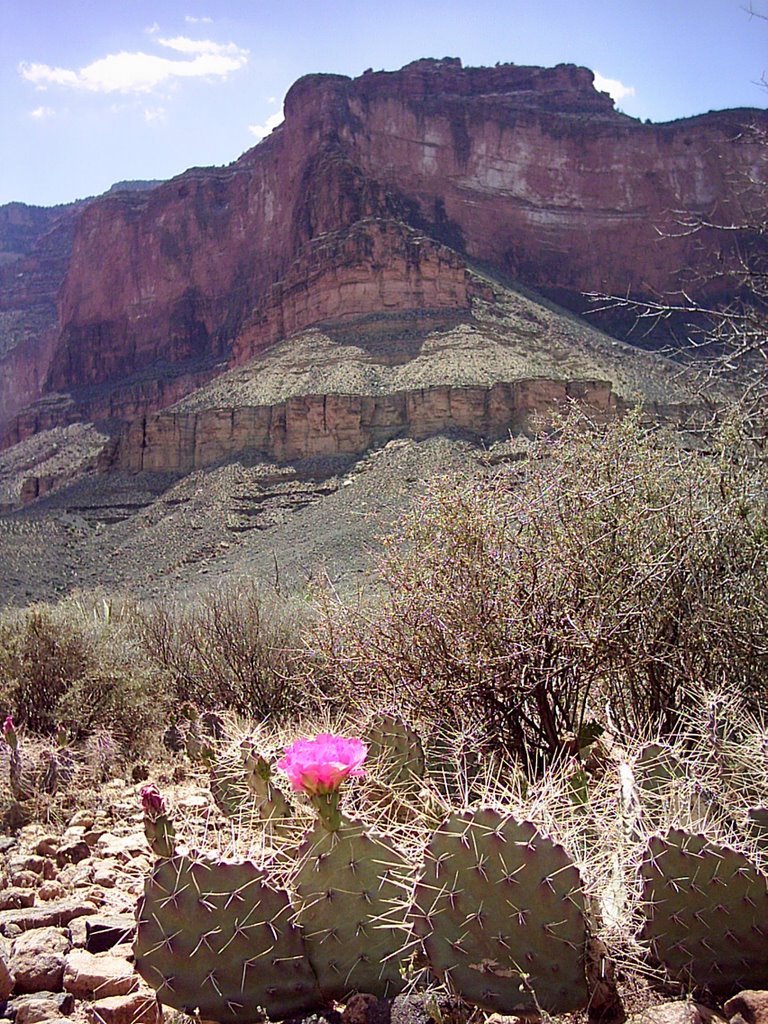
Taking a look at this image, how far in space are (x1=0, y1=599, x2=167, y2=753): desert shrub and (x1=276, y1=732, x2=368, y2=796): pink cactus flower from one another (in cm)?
489

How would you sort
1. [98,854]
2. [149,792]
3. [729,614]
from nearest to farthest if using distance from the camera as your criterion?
[149,792] → [729,614] → [98,854]

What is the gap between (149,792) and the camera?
2.98 meters

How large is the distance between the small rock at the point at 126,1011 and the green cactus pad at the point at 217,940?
40 cm

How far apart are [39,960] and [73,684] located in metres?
4.62

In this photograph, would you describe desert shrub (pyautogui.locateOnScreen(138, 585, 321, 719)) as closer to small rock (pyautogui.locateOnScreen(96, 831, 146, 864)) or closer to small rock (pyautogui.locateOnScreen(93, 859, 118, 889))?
small rock (pyautogui.locateOnScreen(96, 831, 146, 864))

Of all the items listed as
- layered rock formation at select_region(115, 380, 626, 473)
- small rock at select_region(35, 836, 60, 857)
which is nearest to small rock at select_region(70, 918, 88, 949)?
small rock at select_region(35, 836, 60, 857)

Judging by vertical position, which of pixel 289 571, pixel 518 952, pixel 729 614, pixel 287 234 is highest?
pixel 287 234

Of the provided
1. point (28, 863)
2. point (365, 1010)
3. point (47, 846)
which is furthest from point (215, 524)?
point (365, 1010)

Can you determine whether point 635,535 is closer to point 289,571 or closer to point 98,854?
point 98,854

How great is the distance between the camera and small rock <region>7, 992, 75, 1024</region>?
9.20 ft

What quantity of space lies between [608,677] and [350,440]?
35.3 metres

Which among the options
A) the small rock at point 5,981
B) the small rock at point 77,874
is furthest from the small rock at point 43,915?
the small rock at point 5,981

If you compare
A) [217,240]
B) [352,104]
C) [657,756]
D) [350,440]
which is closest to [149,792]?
[657,756]

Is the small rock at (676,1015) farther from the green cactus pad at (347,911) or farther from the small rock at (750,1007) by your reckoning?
the green cactus pad at (347,911)
